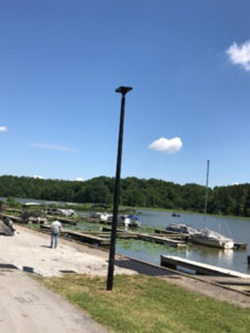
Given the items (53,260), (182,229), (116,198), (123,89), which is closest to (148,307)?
(116,198)

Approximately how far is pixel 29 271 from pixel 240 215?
190 meters

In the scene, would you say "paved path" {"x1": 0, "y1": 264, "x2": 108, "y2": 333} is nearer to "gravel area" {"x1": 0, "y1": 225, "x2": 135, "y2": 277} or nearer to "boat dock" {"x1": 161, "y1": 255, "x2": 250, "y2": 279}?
"gravel area" {"x1": 0, "y1": 225, "x2": 135, "y2": 277}

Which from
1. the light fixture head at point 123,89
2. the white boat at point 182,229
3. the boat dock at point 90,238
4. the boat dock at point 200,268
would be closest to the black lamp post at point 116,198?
the light fixture head at point 123,89

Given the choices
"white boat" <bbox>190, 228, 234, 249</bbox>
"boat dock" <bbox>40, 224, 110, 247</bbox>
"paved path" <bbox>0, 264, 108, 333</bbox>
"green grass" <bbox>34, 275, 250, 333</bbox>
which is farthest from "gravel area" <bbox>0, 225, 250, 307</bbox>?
"white boat" <bbox>190, 228, 234, 249</bbox>

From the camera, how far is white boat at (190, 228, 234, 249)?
164ft

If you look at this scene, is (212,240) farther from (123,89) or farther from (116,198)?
(123,89)

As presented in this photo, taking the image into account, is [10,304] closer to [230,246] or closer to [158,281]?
[158,281]

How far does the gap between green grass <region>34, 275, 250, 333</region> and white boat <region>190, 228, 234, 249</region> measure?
119ft

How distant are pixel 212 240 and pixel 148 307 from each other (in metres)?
41.4

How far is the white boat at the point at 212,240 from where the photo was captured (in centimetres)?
5003

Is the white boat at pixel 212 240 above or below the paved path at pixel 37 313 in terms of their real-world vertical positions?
below

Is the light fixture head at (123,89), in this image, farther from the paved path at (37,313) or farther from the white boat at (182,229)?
the white boat at (182,229)

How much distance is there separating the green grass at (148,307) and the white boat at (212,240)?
36.4 metres

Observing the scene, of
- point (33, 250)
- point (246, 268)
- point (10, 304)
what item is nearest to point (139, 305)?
point (10, 304)
